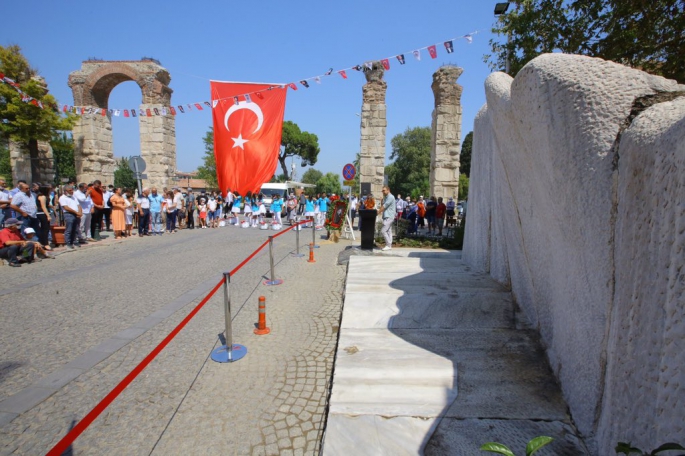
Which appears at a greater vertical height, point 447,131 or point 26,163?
point 447,131

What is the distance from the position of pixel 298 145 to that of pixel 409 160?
58.2 ft

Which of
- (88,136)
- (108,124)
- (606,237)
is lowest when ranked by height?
(606,237)

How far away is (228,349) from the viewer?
3.46 m

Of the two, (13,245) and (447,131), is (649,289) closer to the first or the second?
(13,245)

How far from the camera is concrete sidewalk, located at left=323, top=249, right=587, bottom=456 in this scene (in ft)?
7.18

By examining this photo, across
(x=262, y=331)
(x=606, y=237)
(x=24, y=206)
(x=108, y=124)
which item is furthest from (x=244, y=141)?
(x=108, y=124)

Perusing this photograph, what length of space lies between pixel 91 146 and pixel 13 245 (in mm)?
12668

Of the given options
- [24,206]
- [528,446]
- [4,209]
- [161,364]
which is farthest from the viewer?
[24,206]

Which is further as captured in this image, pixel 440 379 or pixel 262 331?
pixel 262 331

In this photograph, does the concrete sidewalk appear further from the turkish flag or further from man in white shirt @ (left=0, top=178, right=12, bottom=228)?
man in white shirt @ (left=0, top=178, right=12, bottom=228)

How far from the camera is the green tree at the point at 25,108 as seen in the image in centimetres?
1554

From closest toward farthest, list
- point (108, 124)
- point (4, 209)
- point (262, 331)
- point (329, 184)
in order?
point (262, 331), point (4, 209), point (108, 124), point (329, 184)

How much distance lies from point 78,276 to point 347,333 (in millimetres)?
5700

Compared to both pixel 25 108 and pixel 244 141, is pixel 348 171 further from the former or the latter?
pixel 25 108
